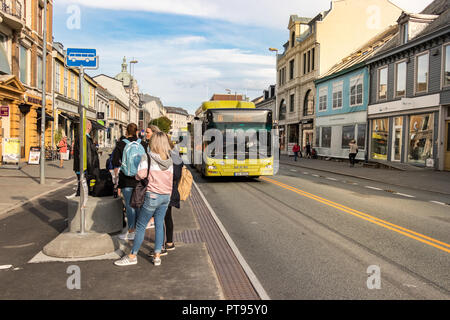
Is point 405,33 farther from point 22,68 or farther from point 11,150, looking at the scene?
point 11,150

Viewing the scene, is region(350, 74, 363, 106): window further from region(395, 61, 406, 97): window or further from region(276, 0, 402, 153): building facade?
region(276, 0, 402, 153): building facade

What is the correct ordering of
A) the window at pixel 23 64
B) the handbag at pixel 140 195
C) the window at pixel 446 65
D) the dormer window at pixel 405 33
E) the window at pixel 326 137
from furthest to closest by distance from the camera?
the window at pixel 326 137, the dormer window at pixel 405 33, the window at pixel 23 64, the window at pixel 446 65, the handbag at pixel 140 195

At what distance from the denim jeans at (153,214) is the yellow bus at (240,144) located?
30.0ft

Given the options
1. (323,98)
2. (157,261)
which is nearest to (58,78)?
(323,98)

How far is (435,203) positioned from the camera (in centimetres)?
1069

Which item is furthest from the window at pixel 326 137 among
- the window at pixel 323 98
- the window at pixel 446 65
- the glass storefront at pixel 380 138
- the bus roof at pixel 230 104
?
the bus roof at pixel 230 104

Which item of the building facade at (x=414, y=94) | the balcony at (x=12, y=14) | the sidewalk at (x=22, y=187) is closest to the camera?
the sidewalk at (x=22, y=187)

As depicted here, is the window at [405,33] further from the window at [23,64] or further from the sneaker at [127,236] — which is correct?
the sneaker at [127,236]

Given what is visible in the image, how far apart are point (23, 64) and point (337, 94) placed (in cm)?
2503

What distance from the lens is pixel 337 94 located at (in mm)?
34438

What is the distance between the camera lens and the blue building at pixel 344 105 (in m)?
29.8

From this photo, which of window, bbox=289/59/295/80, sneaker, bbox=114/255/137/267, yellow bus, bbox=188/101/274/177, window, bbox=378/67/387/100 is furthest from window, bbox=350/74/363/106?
sneaker, bbox=114/255/137/267
